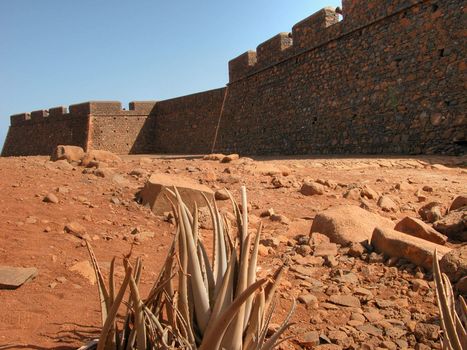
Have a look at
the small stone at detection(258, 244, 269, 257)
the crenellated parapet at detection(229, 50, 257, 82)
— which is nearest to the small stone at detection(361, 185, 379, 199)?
the small stone at detection(258, 244, 269, 257)

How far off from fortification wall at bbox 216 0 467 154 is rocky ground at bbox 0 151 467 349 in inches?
88.2

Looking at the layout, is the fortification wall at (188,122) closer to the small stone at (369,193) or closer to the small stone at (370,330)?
the small stone at (369,193)

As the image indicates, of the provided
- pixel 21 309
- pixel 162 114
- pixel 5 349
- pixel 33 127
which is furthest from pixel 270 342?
pixel 33 127

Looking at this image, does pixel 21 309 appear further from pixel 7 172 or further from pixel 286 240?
pixel 7 172

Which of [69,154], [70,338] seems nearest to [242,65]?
[69,154]

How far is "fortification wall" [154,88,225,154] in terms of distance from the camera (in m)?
15.6

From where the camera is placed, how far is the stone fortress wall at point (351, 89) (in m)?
7.54

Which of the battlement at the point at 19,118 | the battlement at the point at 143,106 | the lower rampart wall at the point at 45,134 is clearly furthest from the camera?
the battlement at the point at 19,118

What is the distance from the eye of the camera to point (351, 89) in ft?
31.1

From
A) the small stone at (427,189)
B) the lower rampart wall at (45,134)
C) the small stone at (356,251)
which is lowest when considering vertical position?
the small stone at (356,251)

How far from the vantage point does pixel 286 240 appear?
11.2ft

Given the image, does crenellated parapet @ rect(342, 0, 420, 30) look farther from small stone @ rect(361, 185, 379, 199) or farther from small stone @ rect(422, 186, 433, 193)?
small stone @ rect(361, 185, 379, 199)

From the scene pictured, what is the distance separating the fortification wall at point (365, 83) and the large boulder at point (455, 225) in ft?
13.9

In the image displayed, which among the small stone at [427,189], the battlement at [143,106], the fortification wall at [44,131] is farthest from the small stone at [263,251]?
the battlement at [143,106]
